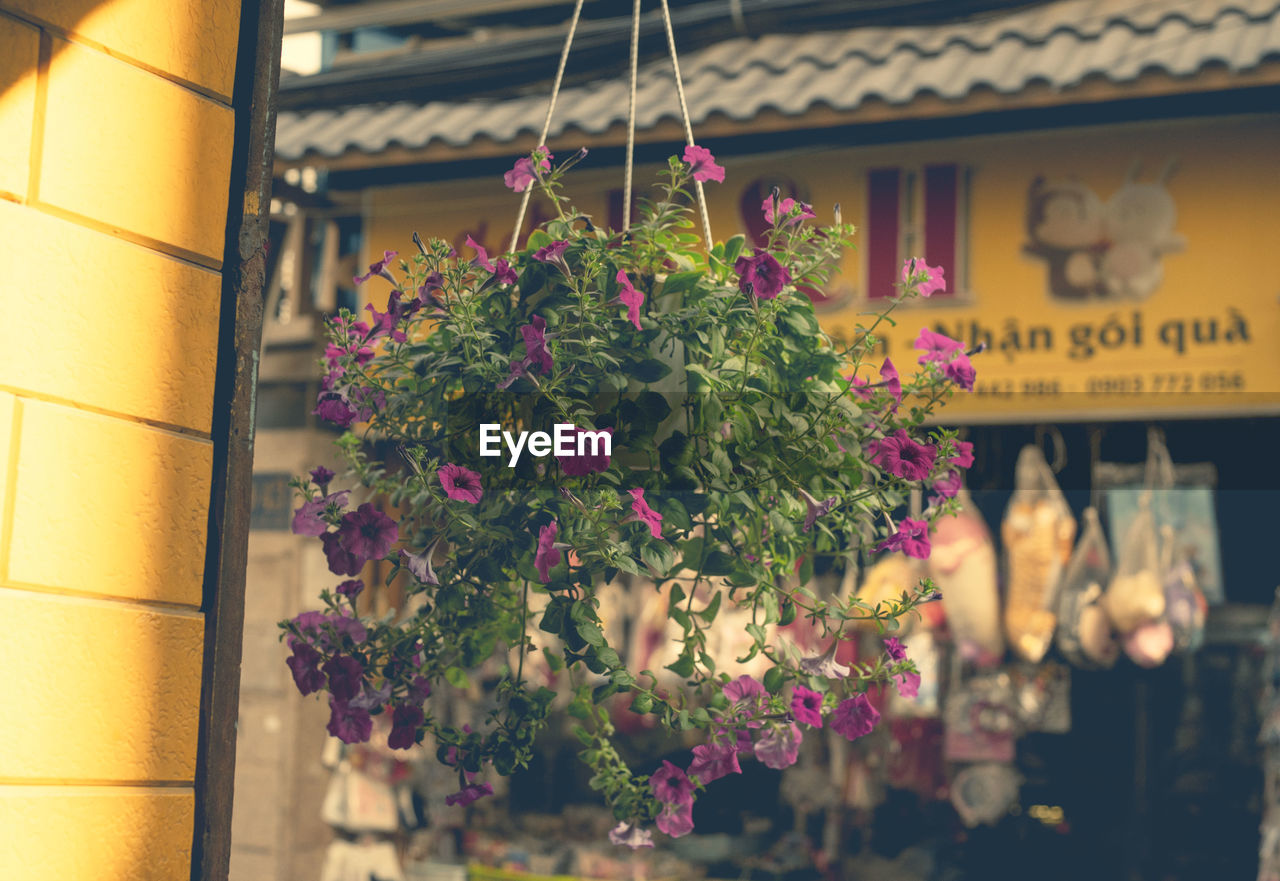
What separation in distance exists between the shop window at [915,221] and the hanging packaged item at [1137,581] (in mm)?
1153

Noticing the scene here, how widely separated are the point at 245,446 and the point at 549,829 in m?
4.75

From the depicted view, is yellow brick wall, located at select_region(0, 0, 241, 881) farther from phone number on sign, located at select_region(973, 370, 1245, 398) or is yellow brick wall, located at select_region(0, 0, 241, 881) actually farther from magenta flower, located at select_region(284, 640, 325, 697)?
phone number on sign, located at select_region(973, 370, 1245, 398)

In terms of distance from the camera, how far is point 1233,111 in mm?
4770

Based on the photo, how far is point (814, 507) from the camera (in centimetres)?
197

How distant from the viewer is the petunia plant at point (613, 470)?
1.87 m

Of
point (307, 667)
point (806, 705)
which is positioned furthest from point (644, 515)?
point (307, 667)

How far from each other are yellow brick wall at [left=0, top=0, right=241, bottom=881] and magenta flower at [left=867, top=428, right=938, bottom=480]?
1.03 metres

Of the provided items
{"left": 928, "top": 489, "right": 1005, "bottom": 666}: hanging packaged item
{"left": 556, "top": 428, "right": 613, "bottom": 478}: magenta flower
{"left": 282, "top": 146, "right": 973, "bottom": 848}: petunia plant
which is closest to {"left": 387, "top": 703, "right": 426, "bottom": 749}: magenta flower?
{"left": 282, "top": 146, "right": 973, "bottom": 848}: petunia plant

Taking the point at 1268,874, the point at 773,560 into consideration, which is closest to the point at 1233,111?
the point at 1268,874

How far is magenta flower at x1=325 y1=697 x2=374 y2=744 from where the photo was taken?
1.96m

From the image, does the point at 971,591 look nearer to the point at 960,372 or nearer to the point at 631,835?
the point at 960,372

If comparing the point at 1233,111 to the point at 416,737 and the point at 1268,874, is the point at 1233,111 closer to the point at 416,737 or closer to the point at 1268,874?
the point at 1268,874

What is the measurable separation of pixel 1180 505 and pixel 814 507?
3497 millimetres

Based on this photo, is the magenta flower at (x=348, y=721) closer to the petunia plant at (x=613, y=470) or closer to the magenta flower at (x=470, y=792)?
the petunia plant at (x=613, y=470)
